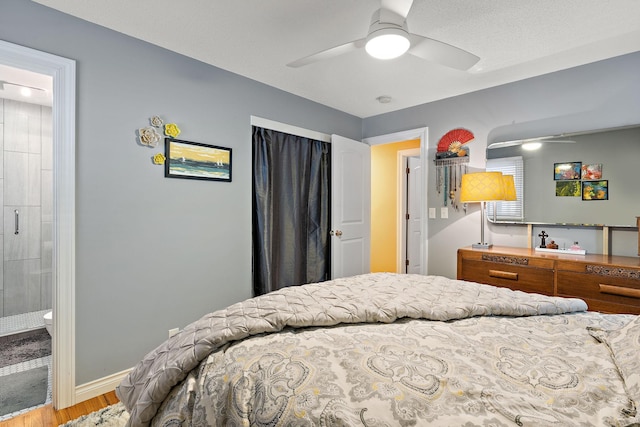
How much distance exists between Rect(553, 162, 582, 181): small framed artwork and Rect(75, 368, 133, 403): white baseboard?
3.73m

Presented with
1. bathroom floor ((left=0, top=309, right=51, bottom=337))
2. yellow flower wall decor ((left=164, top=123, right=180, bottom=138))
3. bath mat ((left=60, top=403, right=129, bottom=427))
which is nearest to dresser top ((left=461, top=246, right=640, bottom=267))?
yellow flower wall decor ((left=164, top=123, right=180, bottom=138))

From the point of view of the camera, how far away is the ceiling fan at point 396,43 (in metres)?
1.56

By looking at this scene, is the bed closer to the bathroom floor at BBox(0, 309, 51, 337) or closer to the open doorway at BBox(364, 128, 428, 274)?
the bathroom floor at BBox(0, 309, 51, 337)

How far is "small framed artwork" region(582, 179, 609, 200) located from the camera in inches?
96.4

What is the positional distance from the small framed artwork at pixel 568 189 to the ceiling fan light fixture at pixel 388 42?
1931 millimetres

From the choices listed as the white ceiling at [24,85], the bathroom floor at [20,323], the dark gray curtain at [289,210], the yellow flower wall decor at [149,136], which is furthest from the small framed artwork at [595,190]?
the bathroom floor at [20,323]

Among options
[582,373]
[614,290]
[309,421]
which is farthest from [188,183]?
[614,290]

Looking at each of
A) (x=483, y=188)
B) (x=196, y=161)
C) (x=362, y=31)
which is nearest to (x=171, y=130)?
(x=196, y=161)

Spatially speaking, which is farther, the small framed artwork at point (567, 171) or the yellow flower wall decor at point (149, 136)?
the small framed artwork at point (567, 171)

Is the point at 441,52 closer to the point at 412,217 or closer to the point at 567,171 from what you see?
the point at 567,171

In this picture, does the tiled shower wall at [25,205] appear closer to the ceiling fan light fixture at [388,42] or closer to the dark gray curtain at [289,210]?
the dark gray curtain at [289,210]

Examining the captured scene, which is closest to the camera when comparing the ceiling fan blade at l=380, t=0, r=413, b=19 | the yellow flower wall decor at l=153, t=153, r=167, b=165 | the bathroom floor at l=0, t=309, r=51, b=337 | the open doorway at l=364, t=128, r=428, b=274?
the ceiling fan blade at l=380, t=0, r=413, b=19

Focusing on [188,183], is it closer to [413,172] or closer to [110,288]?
[110,288]

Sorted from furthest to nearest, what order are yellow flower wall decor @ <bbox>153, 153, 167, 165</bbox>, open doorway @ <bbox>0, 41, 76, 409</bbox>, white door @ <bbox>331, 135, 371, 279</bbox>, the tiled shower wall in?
white door @ <bbox>331, 135, 371, 279</bbox> < the tiled shower wall < yellow flower wall decor @ <bbox>153, 153, 167, 165</bbox> < open doorway @ <bbox>0, 41, 76, 409</bbox>
